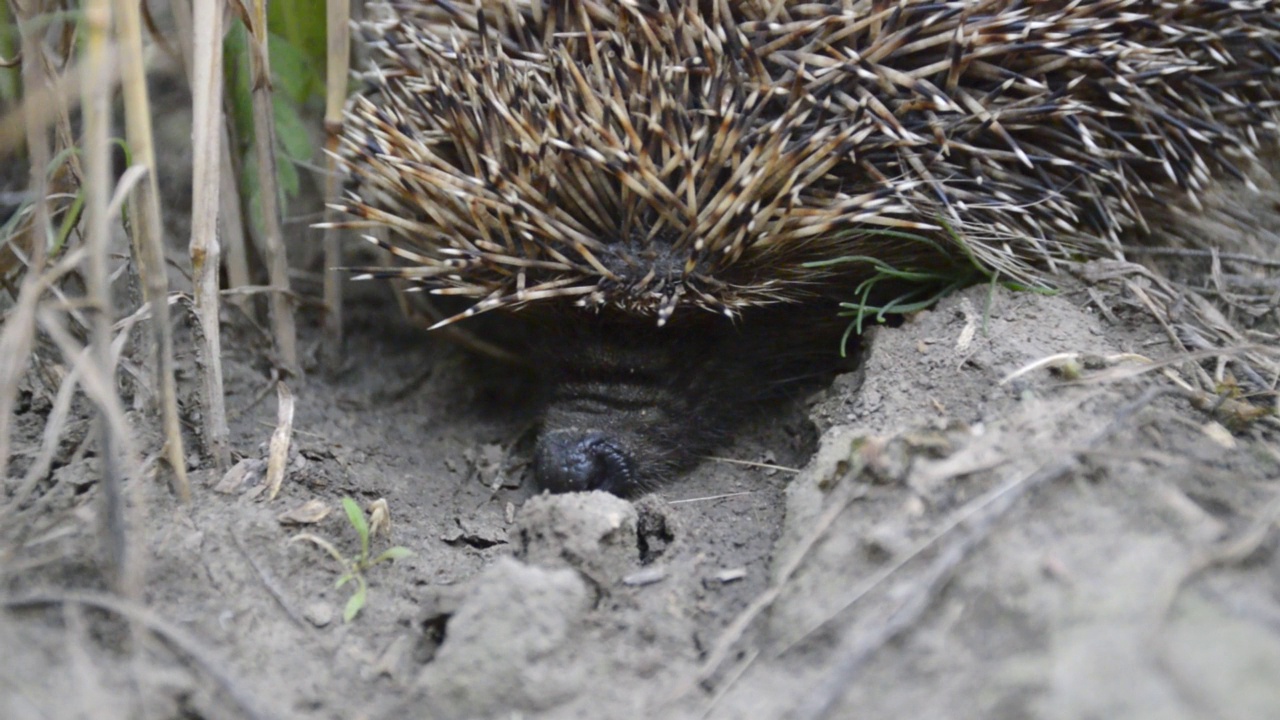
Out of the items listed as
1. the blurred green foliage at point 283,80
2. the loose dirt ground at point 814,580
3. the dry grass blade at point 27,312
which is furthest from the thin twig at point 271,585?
the blurred green foliage at point 283,80

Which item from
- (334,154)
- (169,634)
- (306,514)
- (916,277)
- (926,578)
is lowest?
(306,514)

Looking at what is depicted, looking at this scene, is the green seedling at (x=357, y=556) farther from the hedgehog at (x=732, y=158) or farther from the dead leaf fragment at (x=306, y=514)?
the hedgehog at (x=732, y=158)

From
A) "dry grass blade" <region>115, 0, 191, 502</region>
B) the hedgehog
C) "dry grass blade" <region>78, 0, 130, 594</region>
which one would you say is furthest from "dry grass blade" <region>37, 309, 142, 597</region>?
the hedgehog

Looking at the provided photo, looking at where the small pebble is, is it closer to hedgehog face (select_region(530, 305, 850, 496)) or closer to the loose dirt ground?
the loose dirt ground

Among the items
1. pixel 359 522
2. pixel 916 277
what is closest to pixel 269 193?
pixel 359 522

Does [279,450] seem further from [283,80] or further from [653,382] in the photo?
[283,80]

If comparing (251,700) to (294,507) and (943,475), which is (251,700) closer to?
(294,507)
